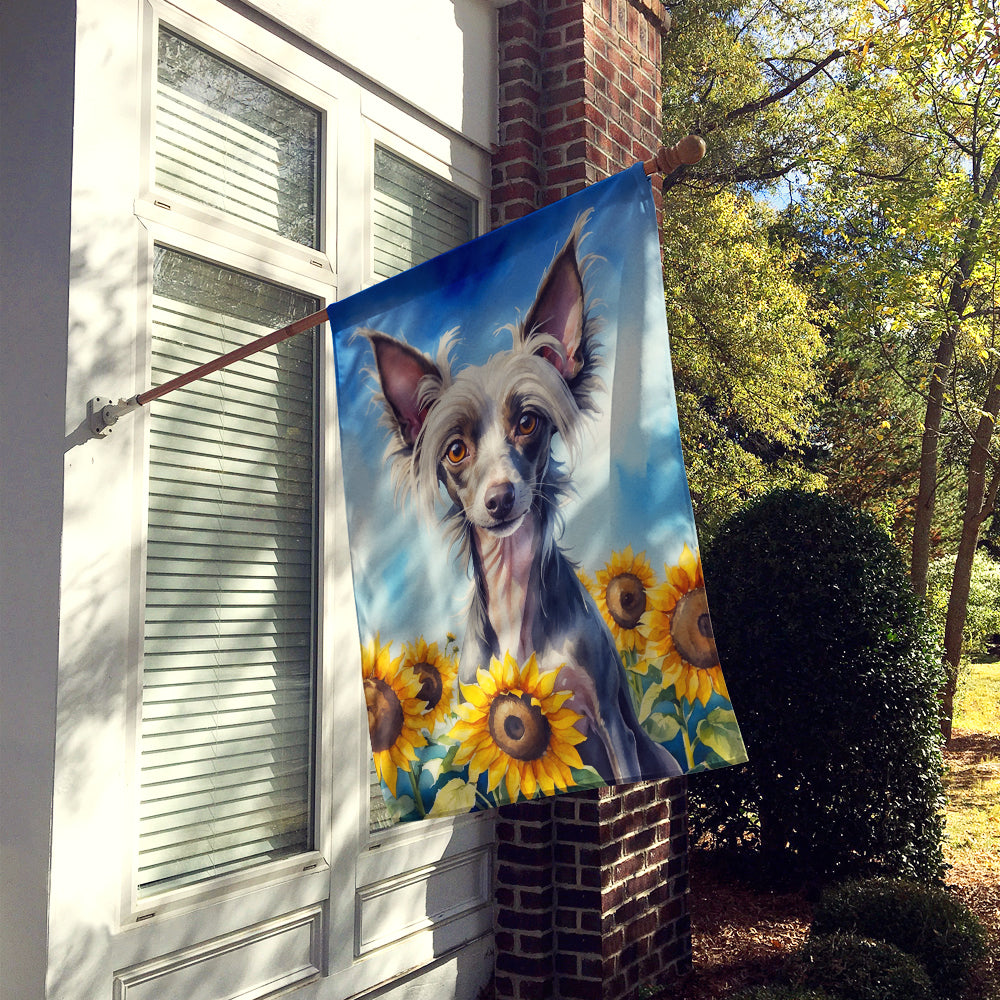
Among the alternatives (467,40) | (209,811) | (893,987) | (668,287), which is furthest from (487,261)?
(668,287)

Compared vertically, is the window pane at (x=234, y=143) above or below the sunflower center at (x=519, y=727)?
above

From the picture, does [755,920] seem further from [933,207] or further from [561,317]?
[933,207]

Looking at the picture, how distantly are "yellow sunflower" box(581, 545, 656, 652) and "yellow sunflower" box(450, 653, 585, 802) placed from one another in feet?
0.65

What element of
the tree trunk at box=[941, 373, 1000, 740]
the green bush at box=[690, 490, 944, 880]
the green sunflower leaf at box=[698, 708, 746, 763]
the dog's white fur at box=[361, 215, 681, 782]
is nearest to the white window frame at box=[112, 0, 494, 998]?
the dog's white fur at box=[361, 215, 681, 782]

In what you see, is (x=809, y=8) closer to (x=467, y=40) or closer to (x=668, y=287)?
(x=668, y=287)

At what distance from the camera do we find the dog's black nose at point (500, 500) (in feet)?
8.19

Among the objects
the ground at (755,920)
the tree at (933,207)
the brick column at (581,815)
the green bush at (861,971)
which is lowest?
the ground at (755,920)

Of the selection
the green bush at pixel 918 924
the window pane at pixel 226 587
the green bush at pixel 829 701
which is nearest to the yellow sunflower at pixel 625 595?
the window pane at pixel 226 587

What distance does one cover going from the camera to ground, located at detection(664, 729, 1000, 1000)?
4.65 meters

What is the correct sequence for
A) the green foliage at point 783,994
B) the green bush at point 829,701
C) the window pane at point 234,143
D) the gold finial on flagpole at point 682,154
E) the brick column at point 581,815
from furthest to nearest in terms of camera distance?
1. the green bush at point 829,701
2. the brick column at point 581,815
3. the green foliage at point 783,994
4. the window pane at point 234,143
5. the gold finial on flagpole at point 682,154

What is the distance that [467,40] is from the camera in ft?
14.7

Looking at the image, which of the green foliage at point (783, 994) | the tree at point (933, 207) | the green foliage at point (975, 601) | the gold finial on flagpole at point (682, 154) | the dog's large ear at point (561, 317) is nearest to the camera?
the gold finial on flagpole at point (682, 154)

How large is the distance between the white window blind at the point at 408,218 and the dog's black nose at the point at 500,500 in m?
1.67

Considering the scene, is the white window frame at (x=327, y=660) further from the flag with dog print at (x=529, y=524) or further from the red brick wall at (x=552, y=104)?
the flag with dog print at (x=529, y=524)
